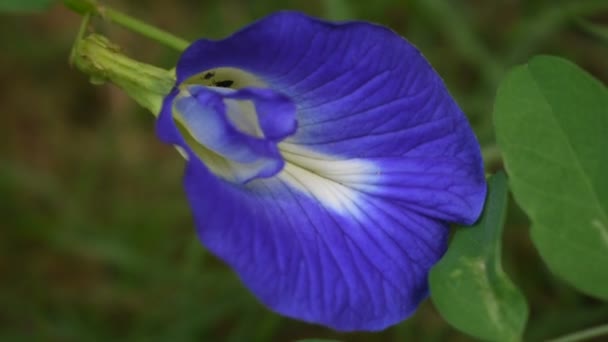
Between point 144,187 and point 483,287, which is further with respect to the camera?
point 144,187

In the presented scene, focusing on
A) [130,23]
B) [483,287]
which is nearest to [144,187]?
[130,23]

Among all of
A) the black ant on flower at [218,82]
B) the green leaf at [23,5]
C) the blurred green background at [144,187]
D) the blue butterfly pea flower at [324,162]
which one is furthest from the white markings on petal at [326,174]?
the blurred green background at [144,187]

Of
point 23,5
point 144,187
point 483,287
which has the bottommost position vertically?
point 144,187

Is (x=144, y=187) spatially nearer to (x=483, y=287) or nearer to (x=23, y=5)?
(x=23, y=5)

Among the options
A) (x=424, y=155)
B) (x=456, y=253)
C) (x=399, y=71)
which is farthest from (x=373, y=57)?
(x=456, y=253)

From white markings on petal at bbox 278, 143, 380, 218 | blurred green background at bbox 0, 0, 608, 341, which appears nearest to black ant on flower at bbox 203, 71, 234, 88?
white markings on petal at bbox 278, 143, 380, 218

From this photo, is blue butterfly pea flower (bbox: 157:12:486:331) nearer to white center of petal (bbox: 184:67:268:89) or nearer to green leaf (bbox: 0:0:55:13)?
white center of petal (bbox: 184:67:268:89)
